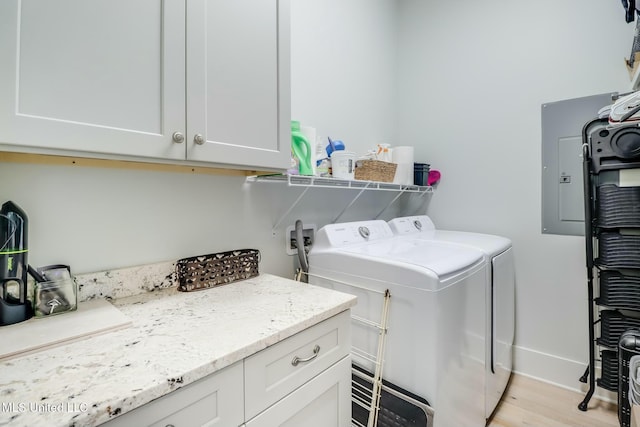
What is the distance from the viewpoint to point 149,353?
2.31 ft

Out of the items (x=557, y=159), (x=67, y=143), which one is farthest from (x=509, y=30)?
(x=67, y=143)

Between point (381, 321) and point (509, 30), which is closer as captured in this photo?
point (381, 321)

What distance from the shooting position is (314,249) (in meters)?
1.62

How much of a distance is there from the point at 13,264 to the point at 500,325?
7.16 ft

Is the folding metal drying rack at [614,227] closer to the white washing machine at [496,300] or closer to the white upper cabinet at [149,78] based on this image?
the white washing machine at [496,300]

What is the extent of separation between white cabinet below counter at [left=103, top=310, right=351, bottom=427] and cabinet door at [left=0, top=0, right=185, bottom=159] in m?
0.65

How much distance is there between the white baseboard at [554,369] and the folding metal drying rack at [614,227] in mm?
364

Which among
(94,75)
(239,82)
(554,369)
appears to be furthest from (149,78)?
(554,369)

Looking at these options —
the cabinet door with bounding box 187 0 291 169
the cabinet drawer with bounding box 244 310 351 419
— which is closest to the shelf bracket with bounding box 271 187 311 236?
the cabinet door with bounding box 187 0 291 169

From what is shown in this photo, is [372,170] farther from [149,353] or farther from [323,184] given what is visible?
[149,353]

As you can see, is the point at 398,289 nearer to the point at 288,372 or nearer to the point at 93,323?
the point at 288,372

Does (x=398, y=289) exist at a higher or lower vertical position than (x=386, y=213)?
lower

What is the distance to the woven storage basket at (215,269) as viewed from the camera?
1.17 meters

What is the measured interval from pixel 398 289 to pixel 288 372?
59 centimetres
